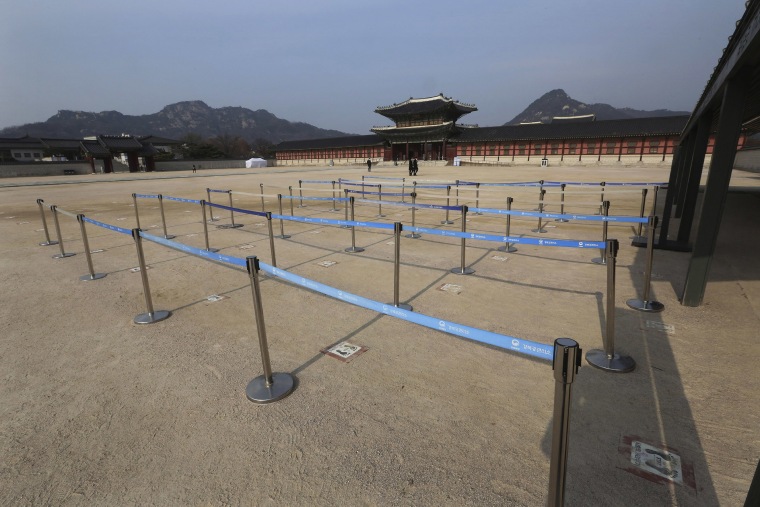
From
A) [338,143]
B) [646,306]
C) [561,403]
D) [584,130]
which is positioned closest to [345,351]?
[561,403]

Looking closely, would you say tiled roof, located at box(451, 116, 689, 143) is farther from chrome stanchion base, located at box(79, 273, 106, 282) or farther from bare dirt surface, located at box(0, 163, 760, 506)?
chrome stanchion base, located at box(79, 273, 106, 282)

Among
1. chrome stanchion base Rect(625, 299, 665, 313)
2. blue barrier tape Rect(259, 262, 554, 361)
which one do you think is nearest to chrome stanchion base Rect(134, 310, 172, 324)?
blue barrier tape Rect(259, 262, 554, 361)

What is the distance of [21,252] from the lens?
7.62 meters

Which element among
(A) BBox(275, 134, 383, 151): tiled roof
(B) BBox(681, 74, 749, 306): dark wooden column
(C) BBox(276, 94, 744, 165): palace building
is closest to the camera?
(B) BBox(681, 74, 749, 306): dark wooden column

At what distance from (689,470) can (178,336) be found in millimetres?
4447

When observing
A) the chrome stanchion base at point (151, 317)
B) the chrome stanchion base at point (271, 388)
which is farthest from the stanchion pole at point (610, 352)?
the chrome stanchion base at point (151, 317)

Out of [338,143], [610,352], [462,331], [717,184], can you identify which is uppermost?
[338,143]

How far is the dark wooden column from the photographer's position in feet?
13.2

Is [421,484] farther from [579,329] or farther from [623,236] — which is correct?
[623,236]

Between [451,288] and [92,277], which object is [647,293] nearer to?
[451,288]

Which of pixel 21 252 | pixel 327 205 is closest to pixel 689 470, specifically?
pixel 21 252

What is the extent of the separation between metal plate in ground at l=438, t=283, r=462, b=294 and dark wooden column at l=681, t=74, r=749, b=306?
270 centimetres

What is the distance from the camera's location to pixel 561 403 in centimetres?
155

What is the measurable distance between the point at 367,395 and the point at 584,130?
176 feet
